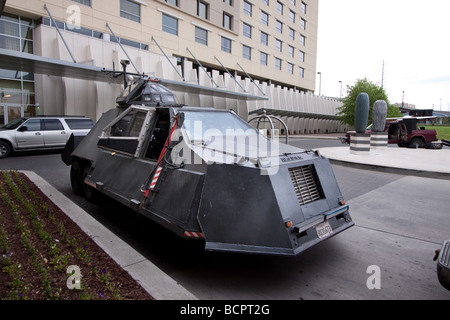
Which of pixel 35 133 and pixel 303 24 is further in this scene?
pixel 303 24

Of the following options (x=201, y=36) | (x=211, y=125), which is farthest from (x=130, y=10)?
(x=211, y=125)

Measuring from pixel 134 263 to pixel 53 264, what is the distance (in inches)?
33.1

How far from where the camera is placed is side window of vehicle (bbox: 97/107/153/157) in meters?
4.74

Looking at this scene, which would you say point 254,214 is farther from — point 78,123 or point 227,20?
point 227,20

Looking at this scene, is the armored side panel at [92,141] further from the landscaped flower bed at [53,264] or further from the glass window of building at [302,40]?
the glass window of building at [302,40]

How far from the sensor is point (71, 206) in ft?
17.3

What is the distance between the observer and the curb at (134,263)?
2.81 metres

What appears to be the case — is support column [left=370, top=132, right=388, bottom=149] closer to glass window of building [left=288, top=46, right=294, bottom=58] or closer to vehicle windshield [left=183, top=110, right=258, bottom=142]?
vehicle windshield [left=183, top=110, right=258, bottom=142]

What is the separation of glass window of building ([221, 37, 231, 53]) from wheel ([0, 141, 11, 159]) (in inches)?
1110

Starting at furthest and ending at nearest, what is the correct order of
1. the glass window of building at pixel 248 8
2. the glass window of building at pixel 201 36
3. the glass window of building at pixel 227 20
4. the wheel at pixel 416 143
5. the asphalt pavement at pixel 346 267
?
the glass window of building at pixel 248 8, the glass window of building at pixel 227 20, the glass window of building at pixel 201 36, the wheel at pixel 416 143, the asphalt pavement at pixel 346 267

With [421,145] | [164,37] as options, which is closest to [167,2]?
[164,37]

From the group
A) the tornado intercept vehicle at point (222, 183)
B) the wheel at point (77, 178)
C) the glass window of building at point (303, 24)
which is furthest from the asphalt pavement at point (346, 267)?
the glass window of building at point (303, 24)

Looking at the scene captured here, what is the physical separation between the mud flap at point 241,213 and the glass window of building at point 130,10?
87.6 ft

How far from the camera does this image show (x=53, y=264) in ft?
10.5
